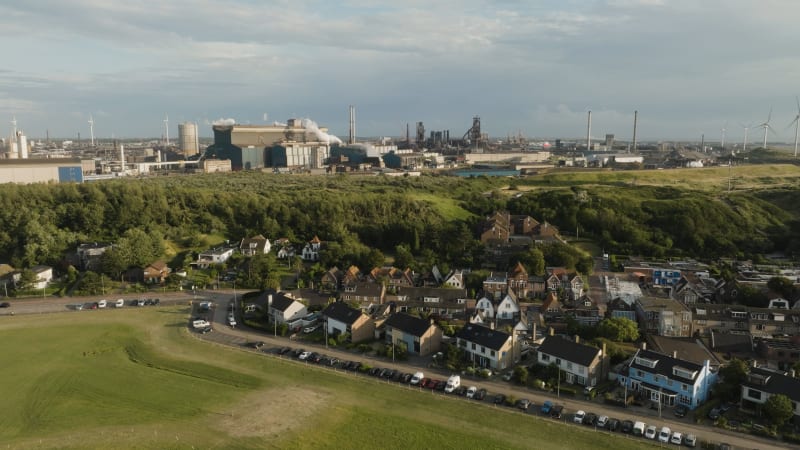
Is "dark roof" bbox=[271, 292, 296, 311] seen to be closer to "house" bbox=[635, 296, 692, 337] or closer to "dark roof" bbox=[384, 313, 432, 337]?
"dark roof" bbox=[384, 313, 432, 337]

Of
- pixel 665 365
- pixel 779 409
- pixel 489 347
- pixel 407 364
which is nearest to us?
pixel 779 409

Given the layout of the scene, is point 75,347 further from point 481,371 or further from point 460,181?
point 460,181

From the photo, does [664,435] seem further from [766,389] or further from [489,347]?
[489,347]

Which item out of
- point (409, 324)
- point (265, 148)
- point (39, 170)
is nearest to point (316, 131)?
point (265, 148)

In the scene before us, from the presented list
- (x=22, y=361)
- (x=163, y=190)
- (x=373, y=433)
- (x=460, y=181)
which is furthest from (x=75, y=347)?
(x=460, y=181)

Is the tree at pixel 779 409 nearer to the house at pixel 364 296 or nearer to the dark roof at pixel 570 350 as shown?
the dark roof at pixel 570 350

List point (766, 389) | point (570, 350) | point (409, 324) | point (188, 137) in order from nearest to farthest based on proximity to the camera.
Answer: point (766, 389)
point (570, 350)
point (409, 324)
point (188, 137)

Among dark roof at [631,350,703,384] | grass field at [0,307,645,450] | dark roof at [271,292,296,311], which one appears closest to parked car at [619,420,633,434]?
grass field at [0,307,645,450]
